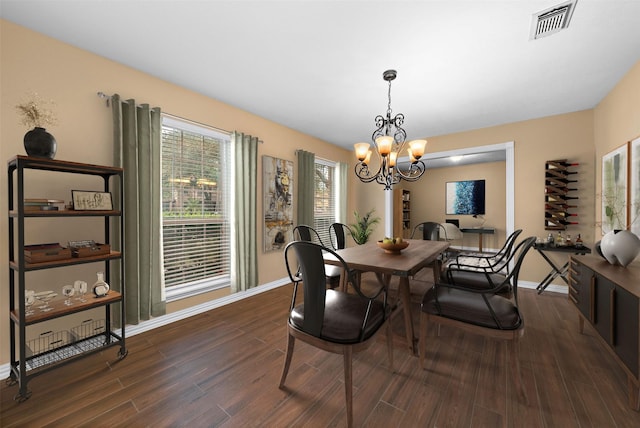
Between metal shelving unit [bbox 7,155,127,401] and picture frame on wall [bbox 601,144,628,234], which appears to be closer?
metal shelving unit [bbox 7,155,127,401]

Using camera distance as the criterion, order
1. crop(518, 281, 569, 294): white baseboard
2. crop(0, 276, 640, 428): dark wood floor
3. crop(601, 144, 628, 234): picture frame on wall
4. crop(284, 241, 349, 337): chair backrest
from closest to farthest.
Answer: crop(284, 241, 349, 337): chair backrest → crop(0, 276, 640, 428): dark wood floor → crop(601, 144, 628, 234): picture frame on wall → crop(518, 281, 569, 294): white baseboard

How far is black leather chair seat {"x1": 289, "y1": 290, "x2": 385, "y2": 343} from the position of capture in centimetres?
139

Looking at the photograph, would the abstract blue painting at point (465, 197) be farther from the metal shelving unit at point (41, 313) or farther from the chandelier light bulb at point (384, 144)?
the metal shelving unit at point (41, 313)

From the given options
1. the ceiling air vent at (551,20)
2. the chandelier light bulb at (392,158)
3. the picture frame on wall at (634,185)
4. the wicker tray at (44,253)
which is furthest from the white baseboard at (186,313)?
the picture frame on wall at (634,185)

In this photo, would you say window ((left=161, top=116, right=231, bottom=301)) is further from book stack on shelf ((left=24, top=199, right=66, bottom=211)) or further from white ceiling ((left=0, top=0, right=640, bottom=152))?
book stack on shelf ((left=24, top=199, right=66, bottom=211))

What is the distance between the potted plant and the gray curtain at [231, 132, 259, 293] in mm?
2322

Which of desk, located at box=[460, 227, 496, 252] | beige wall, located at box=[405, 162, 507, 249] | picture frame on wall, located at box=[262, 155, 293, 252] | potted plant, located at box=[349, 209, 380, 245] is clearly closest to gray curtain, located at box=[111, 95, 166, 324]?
picture frame on wall, located at box=[262, 155, 293, 252]

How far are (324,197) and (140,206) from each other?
3312mm

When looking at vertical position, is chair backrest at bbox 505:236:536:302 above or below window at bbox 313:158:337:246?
below

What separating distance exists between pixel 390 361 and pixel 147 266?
2.37m

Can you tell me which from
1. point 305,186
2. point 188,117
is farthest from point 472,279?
point 188,117

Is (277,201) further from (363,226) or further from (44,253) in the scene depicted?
(44,253)

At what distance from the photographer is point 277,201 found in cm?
390

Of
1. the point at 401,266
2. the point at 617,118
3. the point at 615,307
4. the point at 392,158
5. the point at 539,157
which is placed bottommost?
the point at 615,307
